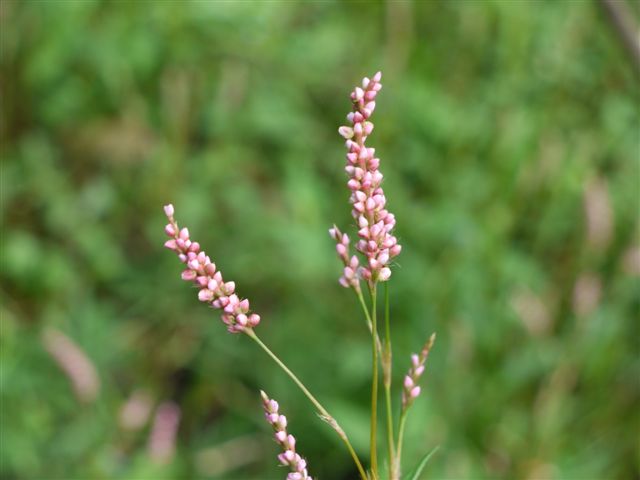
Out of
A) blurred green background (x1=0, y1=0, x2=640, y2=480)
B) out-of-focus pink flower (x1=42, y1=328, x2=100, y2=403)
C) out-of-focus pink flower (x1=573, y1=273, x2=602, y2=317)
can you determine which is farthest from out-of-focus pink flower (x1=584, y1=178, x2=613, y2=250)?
out-of-focus pink flower (x1=42, y1=328, x2=100, y2=403)

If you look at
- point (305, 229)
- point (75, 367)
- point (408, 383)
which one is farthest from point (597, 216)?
point (408, 383)

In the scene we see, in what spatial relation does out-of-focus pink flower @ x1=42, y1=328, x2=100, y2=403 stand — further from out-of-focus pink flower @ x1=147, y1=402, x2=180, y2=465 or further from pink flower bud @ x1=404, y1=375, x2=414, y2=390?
pink flower bud @ x1=404, y1=375, x2=414, y2=390

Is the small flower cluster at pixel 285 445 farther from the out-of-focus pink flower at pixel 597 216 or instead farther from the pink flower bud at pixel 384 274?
the out-of-focus pink flower at pixel 597 216

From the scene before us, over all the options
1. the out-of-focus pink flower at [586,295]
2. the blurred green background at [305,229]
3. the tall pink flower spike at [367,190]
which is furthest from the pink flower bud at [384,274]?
the out-of-focus pink flower at [586,295]

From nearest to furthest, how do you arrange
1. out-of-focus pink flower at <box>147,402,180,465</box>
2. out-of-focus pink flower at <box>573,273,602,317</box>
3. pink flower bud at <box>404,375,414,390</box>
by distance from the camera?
pink flower bud at <box>404,375,414,390</box> → out-of-focus pink flower at <box>147,402,180,465</box> → out-of-focus pink flower at <box>573,273,602,317</box>

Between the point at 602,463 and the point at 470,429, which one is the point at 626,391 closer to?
the point at 602,463
